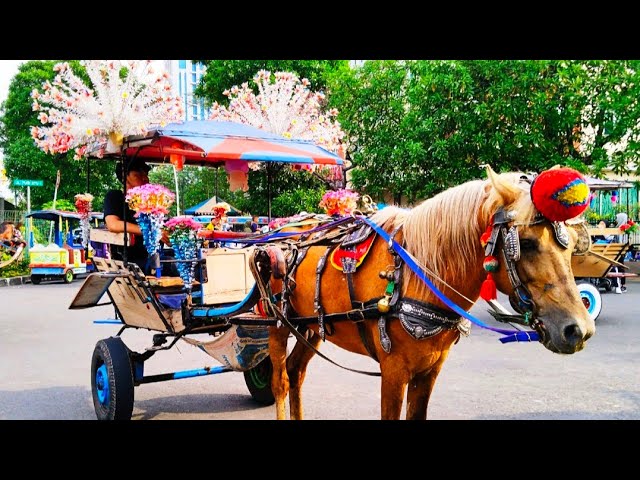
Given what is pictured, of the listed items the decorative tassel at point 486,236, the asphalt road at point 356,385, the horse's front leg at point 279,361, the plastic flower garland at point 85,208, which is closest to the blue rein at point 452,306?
the decorative tassel at point 486,236

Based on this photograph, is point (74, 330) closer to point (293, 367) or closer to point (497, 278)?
point (293, 367)

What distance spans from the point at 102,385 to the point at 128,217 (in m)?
1.40

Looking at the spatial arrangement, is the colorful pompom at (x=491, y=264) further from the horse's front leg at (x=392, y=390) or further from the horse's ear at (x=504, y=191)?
the horse's front leg at (x=392, y=390)

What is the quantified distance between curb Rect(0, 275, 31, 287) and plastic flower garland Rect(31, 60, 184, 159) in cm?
1521

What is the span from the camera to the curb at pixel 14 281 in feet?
59.7

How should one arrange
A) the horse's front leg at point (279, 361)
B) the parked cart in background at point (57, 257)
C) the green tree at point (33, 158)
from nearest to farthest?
1. the horse's front leg at point (279, 361)
2. the parked cart in background at point (57, 257)
3. the green tree at point (33, 158)

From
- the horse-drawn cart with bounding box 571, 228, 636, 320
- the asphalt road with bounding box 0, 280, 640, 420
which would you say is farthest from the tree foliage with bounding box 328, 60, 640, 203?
the asphalt road with bounding box 0, 280, 640, 420

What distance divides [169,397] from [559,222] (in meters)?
4.24

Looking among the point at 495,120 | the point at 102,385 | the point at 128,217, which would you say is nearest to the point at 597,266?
the point at 128,217

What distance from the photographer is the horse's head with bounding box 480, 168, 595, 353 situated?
2533 mm

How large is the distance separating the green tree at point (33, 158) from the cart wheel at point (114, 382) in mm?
22039

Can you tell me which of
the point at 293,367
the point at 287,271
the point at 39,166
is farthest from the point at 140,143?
the point at 39,166

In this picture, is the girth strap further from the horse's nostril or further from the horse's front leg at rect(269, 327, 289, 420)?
the horse's nostril

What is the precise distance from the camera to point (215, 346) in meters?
4.55
